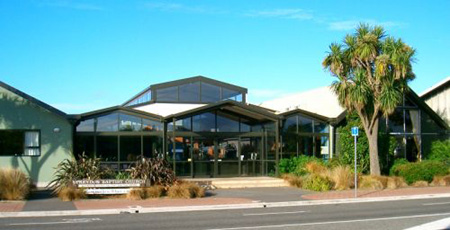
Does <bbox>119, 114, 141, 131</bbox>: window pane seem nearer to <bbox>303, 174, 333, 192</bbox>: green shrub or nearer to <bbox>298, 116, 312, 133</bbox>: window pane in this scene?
<bbox>303, 174, 333, 192</bbox>: green shrub

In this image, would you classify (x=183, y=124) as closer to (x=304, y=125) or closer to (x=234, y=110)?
(x=234, y=110)

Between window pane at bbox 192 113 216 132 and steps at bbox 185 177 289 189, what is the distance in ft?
9.54

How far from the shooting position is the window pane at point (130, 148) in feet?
89.6

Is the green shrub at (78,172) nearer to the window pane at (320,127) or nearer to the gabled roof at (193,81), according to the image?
the gabled roof at (193,81)

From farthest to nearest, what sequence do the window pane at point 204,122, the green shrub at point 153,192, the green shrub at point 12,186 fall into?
the window pane at point 204,122
the green shrub at point 153,192
the green shrub at point 12,186

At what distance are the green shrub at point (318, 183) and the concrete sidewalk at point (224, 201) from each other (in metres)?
0.55

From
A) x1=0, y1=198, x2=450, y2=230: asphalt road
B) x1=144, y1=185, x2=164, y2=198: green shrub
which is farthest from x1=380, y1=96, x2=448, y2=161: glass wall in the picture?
x1=144, y1=185, x2=164, y2=198: green shrub

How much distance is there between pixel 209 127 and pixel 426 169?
11.3m

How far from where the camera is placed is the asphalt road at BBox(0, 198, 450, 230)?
13000 millimetres

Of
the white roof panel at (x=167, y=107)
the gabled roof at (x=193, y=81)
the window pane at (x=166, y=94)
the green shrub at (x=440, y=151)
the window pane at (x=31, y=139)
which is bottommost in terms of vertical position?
the green shrub at (x=440, y=151)

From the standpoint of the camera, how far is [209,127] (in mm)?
28500

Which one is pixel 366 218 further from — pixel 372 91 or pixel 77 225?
pixel 372 91

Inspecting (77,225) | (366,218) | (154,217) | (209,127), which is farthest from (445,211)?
(209,127)

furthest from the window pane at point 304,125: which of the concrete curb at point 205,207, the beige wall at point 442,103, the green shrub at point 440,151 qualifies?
the beige wall at point 442,103
